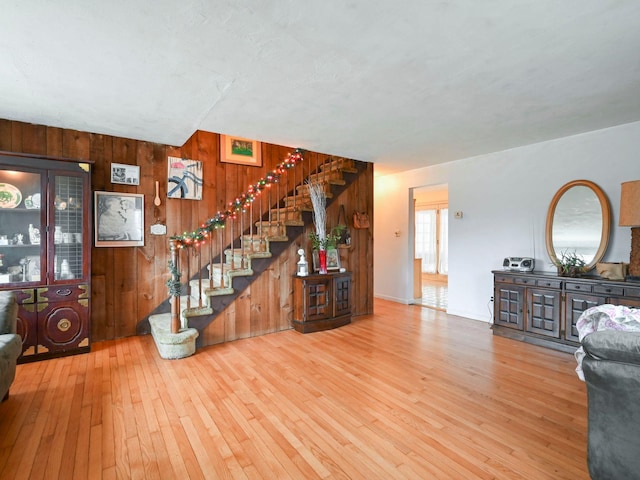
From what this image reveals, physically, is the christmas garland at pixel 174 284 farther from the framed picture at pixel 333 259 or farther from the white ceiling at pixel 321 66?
the framed picture at pixel 333 259

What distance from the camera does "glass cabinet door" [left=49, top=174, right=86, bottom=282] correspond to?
3365 millimetres

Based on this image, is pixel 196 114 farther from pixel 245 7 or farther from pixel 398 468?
pixel 398 468

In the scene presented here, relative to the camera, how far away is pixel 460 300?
17.0 feet

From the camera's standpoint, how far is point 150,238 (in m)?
4.17

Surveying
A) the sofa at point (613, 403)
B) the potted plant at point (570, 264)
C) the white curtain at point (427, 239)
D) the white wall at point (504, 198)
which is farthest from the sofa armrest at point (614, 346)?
the white curtain at point (427, 239)

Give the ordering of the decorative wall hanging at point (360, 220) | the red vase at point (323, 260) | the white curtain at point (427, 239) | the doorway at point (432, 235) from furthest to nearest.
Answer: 1. the white curtain at point (427, 239)
2. the doorway at point (432, 235)
3. the decorative wall hanging at point (360, 220)
4. the red vase at point (323, 260)

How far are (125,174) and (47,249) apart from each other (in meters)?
1.22

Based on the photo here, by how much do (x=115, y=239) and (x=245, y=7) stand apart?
131 inches

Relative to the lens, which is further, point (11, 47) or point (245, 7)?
point (11, 47)

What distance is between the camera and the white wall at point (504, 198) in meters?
3.66

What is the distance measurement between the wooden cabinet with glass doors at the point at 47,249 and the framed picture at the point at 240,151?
5.73ft

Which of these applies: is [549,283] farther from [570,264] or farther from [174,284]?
[174,284]

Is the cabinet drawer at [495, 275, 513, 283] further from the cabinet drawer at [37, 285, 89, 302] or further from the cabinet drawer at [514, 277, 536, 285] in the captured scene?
the cabinet drawer at [37, 285, 89, 302]

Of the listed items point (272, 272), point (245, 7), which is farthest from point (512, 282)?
point (245, 7)
